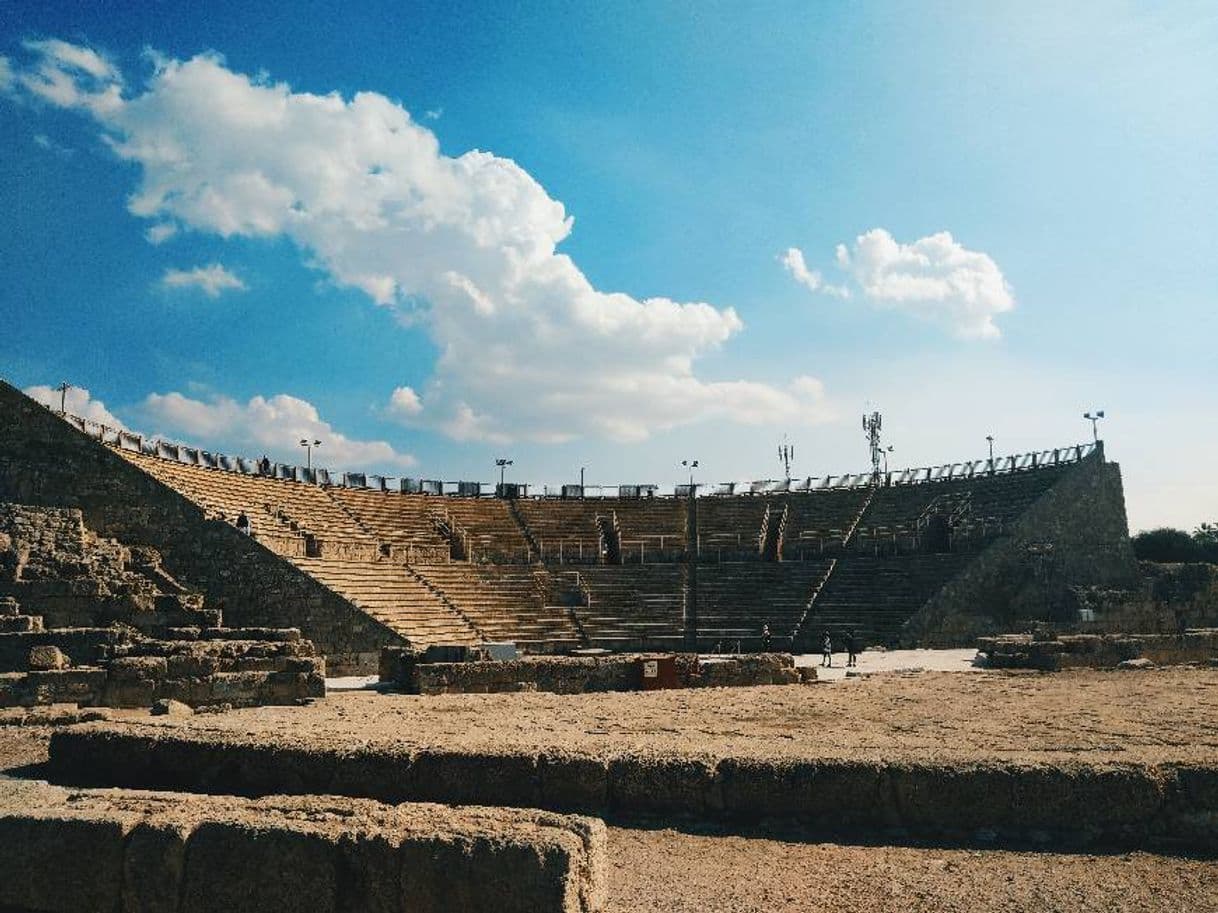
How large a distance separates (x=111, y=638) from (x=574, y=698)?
35.5ft

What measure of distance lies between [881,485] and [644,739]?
33.1 metres

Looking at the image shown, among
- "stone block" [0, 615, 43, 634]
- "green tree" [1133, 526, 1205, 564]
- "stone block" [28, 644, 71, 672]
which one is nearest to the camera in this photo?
"stone block" [28, 644, 71, 672]

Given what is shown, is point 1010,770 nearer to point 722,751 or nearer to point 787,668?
point 722,751

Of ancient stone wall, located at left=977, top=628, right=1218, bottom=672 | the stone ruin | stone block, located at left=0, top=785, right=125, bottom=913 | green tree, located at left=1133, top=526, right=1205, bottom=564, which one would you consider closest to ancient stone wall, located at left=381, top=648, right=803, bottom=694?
the stone ruin

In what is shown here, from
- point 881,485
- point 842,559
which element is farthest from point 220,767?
point 881,485

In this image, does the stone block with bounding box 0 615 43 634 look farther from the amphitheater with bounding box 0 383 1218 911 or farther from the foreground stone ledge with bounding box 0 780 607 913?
the foreground stone ledge with bounding box 0 780 607 913

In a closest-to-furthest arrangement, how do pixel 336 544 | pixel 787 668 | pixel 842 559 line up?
1. pixel 787 668
2. pixel 336 544
3. pixel 842 559

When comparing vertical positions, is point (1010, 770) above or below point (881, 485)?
below

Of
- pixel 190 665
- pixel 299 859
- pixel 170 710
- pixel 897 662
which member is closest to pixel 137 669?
pixel 190 665

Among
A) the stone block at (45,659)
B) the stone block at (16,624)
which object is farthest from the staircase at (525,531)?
the stone block at (45,659)

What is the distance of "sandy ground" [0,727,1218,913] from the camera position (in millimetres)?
5093

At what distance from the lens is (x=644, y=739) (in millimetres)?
9461

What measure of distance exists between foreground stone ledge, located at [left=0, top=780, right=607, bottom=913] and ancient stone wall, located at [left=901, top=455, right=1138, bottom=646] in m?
25.7

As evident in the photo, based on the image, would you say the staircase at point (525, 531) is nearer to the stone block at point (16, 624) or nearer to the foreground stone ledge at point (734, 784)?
the stone block at point (16, 624)
